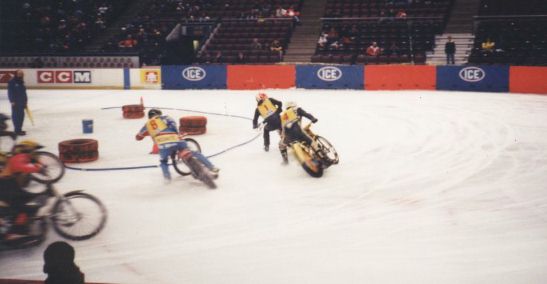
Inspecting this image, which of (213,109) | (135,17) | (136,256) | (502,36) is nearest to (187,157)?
(136,256)

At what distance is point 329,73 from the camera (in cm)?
2550

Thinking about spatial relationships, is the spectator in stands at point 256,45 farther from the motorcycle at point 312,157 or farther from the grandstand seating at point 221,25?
the motorcycle at point 312,157

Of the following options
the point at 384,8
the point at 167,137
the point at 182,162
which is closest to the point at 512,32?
the point at 384,8

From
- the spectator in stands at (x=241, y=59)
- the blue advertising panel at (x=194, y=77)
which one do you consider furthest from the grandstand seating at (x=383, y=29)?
the blue advertising panel at (x=194, y=77)

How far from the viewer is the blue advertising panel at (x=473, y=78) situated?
2309 cm

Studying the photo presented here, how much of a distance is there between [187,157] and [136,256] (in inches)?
116

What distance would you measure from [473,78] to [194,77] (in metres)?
13.3

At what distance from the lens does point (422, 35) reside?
30.0 meters

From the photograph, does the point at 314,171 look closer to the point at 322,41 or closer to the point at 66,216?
the point at 66,216

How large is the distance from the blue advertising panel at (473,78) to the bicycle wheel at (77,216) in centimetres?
1996

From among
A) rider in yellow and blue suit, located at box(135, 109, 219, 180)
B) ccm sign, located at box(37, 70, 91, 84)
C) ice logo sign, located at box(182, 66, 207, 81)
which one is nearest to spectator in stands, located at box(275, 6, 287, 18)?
ice logo sign, located at box(182, 66, 207, 81)

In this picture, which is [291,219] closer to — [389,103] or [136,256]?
[136,256]

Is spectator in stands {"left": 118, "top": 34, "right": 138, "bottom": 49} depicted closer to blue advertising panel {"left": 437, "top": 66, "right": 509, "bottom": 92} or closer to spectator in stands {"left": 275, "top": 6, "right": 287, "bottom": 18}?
spectator in stands {"left": 275, "top": 6, "right": 287, "bottom": 18}

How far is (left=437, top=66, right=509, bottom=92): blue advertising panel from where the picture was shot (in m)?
23.1
